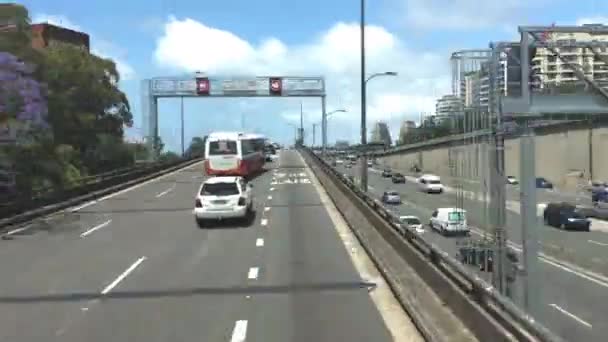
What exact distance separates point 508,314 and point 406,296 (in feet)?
15.5

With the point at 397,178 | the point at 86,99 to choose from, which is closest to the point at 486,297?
the point at 397,178

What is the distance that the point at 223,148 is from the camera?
45312mm

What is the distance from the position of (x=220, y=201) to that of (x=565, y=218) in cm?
2547

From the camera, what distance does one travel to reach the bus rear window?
4528 cm

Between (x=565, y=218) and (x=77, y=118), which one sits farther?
(x=77, y=118)

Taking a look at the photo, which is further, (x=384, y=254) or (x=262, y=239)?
(x=262, y=239)

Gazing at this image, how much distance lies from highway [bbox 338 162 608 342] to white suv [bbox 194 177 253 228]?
5472 mm

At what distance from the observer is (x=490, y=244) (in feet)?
55.9

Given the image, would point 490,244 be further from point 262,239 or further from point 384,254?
point 262,239

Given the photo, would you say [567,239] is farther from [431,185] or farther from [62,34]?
[62,34]

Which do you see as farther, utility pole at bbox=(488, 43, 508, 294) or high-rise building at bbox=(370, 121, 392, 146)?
high-rise building at bbox=(370, 121, 392, 146)

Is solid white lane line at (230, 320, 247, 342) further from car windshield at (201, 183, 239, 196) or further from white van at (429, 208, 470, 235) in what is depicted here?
car windshield at (201, 183, 239, 196)

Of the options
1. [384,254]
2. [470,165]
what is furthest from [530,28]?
[384,254]

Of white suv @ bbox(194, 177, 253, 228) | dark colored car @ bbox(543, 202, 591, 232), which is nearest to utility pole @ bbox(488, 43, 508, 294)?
white suv @ bbox(194, 177, 253, 228)
